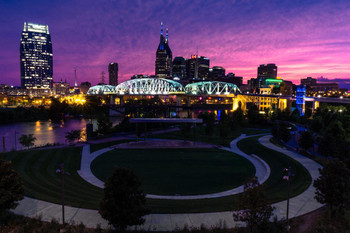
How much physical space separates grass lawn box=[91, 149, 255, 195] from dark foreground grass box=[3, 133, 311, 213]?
2653mm

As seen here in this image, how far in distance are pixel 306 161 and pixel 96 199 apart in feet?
93.7

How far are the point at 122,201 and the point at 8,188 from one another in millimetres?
8566

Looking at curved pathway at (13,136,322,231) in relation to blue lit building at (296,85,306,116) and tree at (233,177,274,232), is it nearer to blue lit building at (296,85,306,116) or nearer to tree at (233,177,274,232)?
tree at (233,177,274,232)

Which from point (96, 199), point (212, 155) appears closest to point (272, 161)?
point (212, 155)

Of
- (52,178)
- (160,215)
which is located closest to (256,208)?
(160,215)

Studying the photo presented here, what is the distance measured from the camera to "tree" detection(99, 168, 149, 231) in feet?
44.4

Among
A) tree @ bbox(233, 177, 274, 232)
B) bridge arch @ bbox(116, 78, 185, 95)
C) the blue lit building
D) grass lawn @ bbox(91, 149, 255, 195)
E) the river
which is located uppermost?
bridge arch @ bbox(116, 78, 185, 95)

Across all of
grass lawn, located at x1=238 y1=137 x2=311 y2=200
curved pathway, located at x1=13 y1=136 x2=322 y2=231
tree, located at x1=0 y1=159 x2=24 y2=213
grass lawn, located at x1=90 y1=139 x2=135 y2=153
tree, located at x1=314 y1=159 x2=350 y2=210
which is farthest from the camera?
grass lawn, located at x1=90 y1=139 x2=135 y2=153

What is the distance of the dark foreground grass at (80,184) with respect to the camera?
1848 cm

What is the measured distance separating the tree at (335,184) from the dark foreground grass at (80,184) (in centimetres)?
400

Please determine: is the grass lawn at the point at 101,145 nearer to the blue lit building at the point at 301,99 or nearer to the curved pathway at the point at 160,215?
the curved pathway at the point at 160,215

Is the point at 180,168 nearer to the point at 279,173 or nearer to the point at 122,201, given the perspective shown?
the point at 279,173

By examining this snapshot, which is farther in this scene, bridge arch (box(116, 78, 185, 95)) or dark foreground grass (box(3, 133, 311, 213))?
bridge arch (box(116, 78, 185, 95))

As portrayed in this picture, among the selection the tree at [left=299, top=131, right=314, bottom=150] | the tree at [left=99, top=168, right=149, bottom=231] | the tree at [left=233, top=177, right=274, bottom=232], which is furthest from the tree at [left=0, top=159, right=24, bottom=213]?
the tree at [left=299, top=131, right=314, bottom=150]
